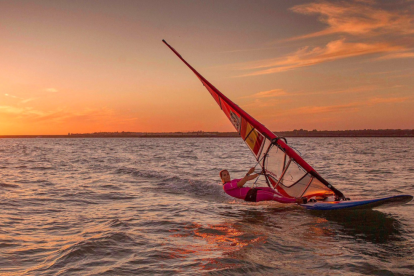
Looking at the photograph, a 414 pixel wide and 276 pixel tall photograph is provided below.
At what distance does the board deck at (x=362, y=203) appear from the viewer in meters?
8.23

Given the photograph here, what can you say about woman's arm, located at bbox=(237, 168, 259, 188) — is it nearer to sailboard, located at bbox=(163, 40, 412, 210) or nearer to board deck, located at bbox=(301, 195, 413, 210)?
sailboard, located at bbox=(163, 40, 412, 210)

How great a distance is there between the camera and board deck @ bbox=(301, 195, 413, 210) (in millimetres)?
8234

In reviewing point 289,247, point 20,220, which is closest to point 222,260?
point 289,247

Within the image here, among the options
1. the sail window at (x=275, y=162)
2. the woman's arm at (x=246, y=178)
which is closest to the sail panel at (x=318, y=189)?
the sail window at (x=275, y=162)

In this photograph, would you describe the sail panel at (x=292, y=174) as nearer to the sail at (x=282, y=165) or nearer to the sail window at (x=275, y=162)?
the sail at (x=282, y=165)

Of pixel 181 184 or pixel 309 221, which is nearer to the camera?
pixel 309 221

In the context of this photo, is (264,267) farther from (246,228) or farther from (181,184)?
(181,184)

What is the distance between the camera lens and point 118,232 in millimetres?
7910

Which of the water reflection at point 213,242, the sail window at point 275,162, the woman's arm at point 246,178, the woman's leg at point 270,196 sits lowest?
the water reflection at point 213,242

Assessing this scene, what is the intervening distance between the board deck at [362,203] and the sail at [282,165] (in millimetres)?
625

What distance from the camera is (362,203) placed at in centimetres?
873

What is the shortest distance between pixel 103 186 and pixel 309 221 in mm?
10588

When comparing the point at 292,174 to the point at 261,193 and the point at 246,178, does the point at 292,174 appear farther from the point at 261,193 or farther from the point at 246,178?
the point at 246,178

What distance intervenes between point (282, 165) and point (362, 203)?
2860mm
